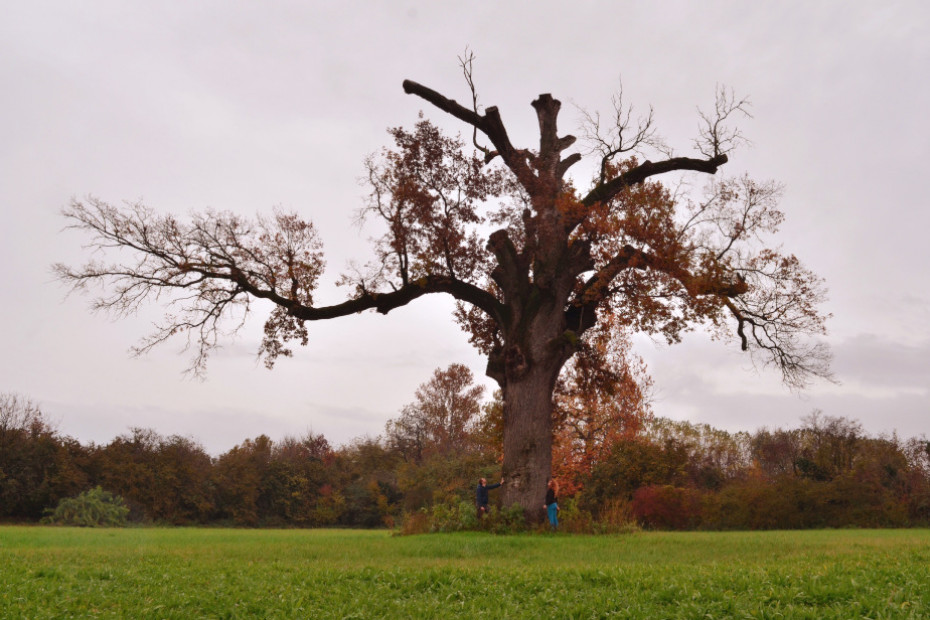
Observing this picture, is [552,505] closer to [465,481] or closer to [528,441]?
[528,441]

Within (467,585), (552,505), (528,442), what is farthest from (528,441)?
(467,585)

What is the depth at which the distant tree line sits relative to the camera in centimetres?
3006

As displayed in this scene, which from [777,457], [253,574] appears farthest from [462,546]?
[777,457]

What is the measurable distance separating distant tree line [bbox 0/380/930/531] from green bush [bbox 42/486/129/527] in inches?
59.3

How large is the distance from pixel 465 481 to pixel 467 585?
26.3 m

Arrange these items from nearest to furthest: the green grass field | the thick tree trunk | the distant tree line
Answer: the green grass field → the thick tree trunk → the distant tree line

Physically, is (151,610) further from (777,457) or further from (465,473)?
(777,457)

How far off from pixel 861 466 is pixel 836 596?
29.8 metres

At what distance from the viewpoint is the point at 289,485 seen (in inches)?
1672

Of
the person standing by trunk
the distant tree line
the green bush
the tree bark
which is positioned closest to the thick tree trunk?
the tree bark

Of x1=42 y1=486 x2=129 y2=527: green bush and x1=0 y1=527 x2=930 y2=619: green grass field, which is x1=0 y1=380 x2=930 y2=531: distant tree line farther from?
x1=0 y1=527 x2=930 y2=619: green grass field

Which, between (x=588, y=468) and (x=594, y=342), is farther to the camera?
(x=588, y=468)

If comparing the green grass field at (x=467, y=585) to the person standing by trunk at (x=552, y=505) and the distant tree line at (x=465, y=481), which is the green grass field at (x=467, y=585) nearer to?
the person standing by trunk at (x=552, y=505)

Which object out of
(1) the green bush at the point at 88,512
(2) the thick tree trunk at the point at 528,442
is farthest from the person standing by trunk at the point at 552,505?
(1) the green bush at the point at 88,512
